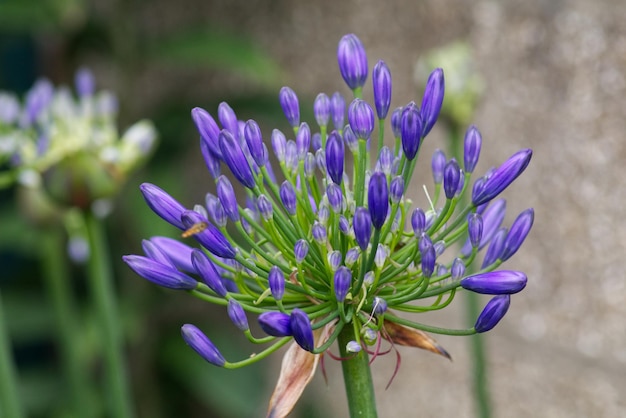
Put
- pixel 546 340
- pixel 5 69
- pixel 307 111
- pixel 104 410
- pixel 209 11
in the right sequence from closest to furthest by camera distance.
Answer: pixel 546 340 < pixel 307 111 < pixel 104 410 < pixel 209 11 < pixel 5 69

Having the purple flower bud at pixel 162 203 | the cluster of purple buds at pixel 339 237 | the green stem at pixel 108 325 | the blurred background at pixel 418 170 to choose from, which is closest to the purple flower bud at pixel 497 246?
the cluster of purple buds at pixel 339 237

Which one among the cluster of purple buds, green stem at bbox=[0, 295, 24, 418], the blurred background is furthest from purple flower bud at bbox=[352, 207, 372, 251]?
the blurred background

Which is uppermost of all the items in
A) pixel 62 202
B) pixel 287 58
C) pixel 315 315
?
pixel 287 58

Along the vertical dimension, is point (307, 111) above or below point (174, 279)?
above

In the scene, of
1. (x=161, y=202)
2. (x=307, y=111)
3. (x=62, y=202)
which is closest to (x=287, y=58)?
(x=307, y=111)

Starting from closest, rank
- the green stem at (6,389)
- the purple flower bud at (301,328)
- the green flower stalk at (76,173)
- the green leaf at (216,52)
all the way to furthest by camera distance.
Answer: the purple flower bud at (301,328) → the green stem at (6,389) → the green flower stalk at (76,173) → the green leaf at (216,52)

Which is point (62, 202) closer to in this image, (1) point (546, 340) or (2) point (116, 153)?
(2) point (116, 153)

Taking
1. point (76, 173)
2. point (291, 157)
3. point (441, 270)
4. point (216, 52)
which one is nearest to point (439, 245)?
point (441, 270)

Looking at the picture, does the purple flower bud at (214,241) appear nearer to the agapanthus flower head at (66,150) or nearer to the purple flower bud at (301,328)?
the purple flower bud at (301,328)
